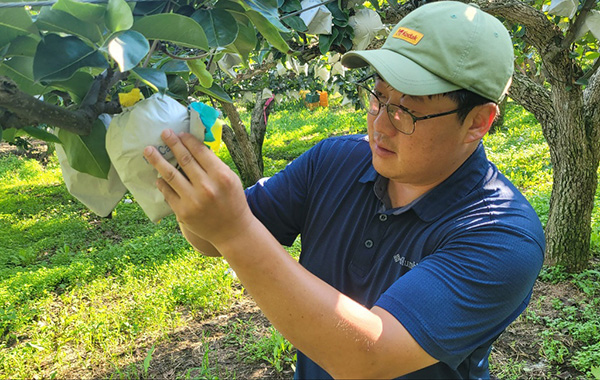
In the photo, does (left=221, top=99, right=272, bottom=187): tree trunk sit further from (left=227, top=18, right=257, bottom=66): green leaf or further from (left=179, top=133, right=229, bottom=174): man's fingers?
(left=179, top=133, right=229, bottom=174): man's fingers

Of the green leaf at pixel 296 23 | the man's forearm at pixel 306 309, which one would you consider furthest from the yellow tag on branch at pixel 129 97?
the green leaf at pixel 296 23

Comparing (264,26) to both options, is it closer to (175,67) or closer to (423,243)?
(175,67)

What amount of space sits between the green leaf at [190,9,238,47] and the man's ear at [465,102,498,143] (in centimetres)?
56

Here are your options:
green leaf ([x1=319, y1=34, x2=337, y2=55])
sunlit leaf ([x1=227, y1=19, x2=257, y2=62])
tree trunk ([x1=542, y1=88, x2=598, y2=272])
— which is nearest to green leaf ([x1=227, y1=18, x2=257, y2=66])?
sunlit leaf ([x1=227, y1=19, x2=257, y2=62])

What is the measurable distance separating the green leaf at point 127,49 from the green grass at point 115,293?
240 centimetres

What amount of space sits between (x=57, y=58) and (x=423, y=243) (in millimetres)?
810

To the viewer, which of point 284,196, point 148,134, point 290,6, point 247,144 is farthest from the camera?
point 247,144

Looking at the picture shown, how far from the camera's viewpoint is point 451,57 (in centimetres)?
108

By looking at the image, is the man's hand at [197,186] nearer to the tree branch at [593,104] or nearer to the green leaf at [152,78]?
the green leaf at [152,78]

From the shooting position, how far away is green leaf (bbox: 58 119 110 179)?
0.83 meters

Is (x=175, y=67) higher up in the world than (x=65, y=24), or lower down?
lower down

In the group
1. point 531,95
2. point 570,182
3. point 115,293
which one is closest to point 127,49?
point 531,95

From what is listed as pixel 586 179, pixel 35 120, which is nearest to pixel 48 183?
pixel 586 179

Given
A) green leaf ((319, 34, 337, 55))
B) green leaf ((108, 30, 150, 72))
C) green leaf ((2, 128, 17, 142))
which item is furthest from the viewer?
green leaf ((319, 34, 337, 55))
